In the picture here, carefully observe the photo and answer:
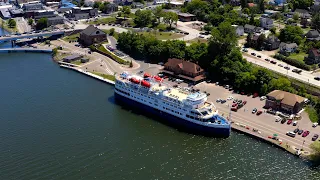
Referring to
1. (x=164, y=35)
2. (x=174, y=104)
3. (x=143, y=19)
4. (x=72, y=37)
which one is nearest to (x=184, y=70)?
(x=174, y=104)

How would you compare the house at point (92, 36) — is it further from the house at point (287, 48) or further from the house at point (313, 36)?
the house at point (313, 36)

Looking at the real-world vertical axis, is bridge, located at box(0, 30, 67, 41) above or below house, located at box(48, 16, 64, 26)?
below

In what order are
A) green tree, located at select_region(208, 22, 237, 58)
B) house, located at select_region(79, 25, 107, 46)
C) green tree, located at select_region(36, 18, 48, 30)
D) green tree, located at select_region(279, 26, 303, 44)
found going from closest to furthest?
green tree, located at select_region(208, 22, 237, 58) → green tree, located at select_region(279, 26, 303, 44) → house, located at select_region(79, 25, 107, 46) → green tree, located at select_region(36, 18, 48, 30)

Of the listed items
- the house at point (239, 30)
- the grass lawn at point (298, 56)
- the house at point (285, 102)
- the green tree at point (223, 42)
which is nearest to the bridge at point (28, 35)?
the house at point (239, 30)

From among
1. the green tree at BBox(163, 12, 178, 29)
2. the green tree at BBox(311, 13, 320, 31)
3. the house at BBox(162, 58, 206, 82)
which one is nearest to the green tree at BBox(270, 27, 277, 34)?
the green tree at BBox(311, 13, 320, 31)

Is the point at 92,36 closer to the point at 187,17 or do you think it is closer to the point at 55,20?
the point at 55,20

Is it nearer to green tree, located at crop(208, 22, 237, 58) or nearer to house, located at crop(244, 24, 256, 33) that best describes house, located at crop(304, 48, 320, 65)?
green tree, located at crop(208, 22, 237, 58)
